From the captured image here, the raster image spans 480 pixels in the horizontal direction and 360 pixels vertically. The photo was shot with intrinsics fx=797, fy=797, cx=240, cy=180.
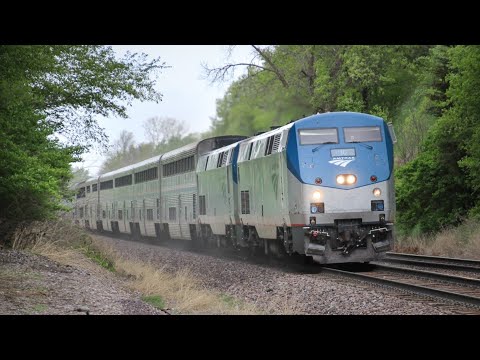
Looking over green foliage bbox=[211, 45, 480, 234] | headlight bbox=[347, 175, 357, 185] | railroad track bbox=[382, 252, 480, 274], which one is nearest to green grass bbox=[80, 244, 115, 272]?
headlight bbox=[347, 175, 357, 185]

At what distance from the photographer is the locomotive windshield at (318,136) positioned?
59.1 ft

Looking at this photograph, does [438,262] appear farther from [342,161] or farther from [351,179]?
[342,161]

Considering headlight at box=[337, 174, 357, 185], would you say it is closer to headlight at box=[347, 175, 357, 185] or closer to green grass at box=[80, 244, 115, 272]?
headlight at box=[347, 175, 357, 185]

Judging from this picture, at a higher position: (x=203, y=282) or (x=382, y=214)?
(x=382, y=214)

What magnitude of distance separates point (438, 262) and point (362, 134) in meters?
4.51

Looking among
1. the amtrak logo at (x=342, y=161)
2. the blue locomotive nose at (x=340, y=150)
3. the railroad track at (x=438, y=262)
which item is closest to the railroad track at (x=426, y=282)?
the railroad track at (x=438, y=262)

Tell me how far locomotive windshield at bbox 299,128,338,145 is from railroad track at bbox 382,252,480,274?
3.93m

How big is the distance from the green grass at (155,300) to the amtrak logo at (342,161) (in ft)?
17.8

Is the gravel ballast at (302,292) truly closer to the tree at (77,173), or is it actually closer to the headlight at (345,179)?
the headlight at (345,179)

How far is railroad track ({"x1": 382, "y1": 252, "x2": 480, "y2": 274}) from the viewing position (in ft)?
59.2
